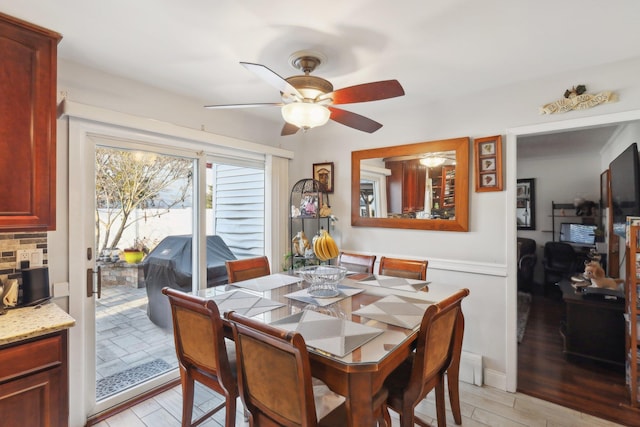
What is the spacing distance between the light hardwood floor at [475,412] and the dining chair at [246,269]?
927 mm

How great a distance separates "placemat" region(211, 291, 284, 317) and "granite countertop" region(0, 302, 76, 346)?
695 mm

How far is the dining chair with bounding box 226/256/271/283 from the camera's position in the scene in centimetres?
246

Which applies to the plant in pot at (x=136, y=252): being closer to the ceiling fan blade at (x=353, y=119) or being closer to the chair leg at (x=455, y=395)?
the ceiling fan blade at (x=353, y=119)

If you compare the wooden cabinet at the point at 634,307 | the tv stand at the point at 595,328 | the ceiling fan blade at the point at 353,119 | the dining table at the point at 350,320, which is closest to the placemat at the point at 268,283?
the dining table at the point at 350,320

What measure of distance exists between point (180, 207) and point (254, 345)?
1843 mm

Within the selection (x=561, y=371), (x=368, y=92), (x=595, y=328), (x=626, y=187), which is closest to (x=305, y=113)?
(x=368, y=92)

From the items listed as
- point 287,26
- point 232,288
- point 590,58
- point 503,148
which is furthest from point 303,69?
point 590,58

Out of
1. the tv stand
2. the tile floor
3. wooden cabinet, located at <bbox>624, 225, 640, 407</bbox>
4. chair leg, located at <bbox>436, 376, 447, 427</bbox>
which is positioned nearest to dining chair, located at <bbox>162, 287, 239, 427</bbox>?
the tile floor

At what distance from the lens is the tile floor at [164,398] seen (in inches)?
83.6

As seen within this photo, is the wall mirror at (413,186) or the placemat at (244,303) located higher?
the wall mirror at (413,186)

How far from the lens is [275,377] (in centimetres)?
126

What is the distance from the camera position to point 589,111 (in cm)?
220

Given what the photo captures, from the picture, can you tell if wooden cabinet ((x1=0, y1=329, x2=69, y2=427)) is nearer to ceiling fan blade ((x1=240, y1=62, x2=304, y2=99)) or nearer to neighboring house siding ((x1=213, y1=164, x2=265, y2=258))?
ceiling fan blade ((x1=240, y1=62, x2=304, y2=99))

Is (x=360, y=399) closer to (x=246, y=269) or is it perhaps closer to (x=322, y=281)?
(x=322, y=281)
